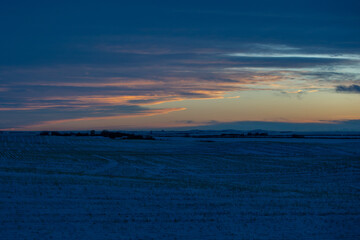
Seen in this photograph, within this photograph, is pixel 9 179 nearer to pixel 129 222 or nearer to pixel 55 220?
pixel 55 220

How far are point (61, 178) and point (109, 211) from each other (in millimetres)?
6761

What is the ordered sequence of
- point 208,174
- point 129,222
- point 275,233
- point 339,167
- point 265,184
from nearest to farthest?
point 275,233
point 129,222
point 265,184
point 208,174
point 339,167

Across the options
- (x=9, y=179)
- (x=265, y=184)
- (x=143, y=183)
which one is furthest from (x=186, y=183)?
(x=9, y=179)

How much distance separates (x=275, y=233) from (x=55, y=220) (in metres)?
5.64

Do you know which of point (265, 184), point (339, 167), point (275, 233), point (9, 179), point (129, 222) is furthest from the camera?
point (339, 167)

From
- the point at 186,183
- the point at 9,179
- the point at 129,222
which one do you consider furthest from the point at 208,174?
the point at 129,222

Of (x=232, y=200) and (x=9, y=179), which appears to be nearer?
(x=232, y=200)

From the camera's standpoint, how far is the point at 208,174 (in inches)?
891

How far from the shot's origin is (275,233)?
10094 millimetres

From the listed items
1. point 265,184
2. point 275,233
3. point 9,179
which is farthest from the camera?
point 265,184

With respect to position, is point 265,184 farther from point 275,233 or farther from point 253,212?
point 275,233

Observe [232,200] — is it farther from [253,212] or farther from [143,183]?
[143,183]

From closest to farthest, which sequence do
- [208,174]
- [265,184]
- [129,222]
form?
[129,222]
[265,184]
[208,174]

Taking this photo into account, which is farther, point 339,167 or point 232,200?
point 339,167
